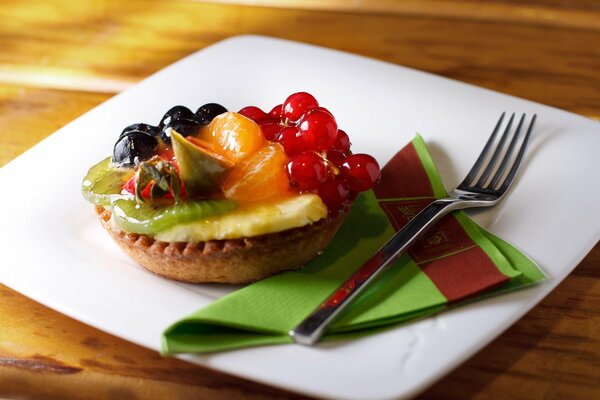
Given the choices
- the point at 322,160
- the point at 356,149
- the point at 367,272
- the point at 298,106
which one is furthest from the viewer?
the point at 356,149

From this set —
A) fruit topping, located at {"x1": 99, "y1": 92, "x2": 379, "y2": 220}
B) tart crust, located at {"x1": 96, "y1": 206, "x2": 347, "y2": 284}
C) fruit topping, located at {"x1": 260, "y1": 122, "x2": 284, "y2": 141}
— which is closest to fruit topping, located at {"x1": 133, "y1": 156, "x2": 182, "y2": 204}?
fruit topping, located at {"x1": 99, "y1": 92, "x2": 379, "y2": 220}

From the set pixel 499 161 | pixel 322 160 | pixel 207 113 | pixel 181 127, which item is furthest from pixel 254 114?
pixel 499 161

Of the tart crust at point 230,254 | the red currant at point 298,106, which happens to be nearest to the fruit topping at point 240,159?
the red currant at point 298,106

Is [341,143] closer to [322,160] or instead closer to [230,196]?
[322,160]

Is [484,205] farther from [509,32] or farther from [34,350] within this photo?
[509,32]

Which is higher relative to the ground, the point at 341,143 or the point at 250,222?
the point at 341,143

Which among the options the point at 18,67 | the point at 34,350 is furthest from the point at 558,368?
the point at 18,67
